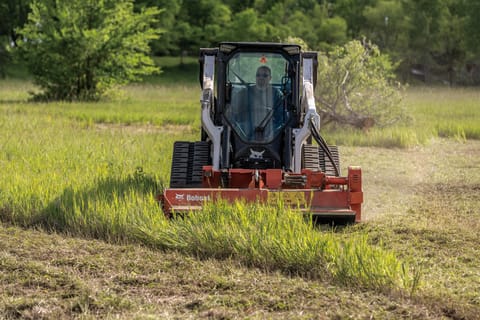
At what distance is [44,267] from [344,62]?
38.0ft

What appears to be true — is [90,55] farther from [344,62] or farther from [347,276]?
[347,276]

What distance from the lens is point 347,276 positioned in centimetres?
611

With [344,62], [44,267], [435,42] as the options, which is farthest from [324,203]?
[435,42]

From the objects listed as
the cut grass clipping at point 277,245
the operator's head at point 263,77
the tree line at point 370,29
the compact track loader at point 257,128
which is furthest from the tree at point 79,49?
the tree line at point 370,29

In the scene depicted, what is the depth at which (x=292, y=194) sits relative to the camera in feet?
26.2

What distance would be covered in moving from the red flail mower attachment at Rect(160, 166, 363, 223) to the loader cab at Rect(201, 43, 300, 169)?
1.93 feet

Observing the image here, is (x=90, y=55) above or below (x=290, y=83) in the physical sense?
below

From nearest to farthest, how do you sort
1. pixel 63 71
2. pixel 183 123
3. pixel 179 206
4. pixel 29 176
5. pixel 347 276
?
pixel 347 276 → pixel 179 206 → pixel 29 176 → pixel 183 123 → pixel 63 71

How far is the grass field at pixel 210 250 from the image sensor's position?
560cm

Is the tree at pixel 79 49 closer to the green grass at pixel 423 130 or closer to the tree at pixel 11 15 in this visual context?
the green grass at pixel 423 130

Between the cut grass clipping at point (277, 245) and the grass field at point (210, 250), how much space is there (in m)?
0.01

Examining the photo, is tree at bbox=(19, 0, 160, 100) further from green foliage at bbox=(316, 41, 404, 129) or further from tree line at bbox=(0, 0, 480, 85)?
tree line at bbox=(0, 0, 480, 85)

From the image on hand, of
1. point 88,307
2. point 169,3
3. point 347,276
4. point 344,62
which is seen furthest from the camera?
point 169,3

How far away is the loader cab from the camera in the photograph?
29.5ft
